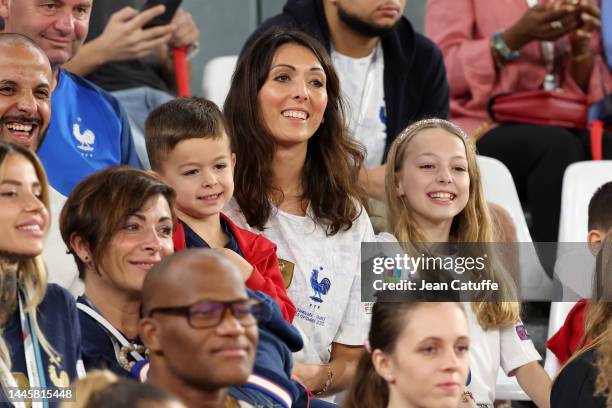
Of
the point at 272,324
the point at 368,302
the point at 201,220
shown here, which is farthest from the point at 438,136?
the point at 272,324

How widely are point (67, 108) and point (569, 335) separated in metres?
1.29

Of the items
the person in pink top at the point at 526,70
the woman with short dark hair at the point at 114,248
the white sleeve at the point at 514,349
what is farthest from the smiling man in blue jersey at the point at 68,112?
the person in pink top at the point at 526,70

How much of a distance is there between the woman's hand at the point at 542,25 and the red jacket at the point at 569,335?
4.17 feet

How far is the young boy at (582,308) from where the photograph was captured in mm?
2814

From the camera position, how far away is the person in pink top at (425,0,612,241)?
12.4 feet

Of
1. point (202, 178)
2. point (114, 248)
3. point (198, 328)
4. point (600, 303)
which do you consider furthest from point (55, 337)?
point (600, 303)

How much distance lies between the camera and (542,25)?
385cm

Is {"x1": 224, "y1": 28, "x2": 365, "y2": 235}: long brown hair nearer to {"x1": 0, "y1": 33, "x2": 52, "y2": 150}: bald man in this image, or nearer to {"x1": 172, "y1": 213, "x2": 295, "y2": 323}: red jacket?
{"x1": 172, "y1": 213, "x2": 295, "y2": 323}: red jacket

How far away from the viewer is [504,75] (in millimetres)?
3994

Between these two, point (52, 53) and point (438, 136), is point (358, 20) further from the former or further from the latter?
point (52, 53)

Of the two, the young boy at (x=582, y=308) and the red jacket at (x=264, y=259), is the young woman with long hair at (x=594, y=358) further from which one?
the red jacket at (x=264, y=259)

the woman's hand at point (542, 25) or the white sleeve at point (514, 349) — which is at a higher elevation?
the woman's hand at point (542, 25)

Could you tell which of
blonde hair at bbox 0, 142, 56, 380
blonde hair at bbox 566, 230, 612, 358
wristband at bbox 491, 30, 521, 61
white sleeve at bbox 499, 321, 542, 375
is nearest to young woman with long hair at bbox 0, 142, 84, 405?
blonde hair at bbox 0, 142, 56, 380

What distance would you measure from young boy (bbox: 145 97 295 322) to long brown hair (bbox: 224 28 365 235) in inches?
8.0
